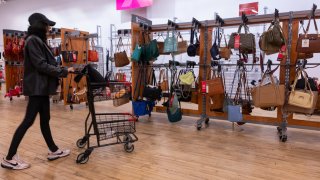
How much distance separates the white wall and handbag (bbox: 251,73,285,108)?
3750 mm

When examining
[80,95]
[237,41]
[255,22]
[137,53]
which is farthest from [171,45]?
[80,95]

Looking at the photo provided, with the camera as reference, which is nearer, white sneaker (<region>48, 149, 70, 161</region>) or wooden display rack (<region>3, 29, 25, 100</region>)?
white sneaker (<region>48, 149, 70, 161</region>)

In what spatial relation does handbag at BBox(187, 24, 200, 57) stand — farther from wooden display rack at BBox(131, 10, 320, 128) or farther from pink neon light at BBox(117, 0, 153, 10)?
pink neon light at BBox(117, 0, 153, 10)

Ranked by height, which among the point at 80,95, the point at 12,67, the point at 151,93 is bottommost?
the point at 80,95

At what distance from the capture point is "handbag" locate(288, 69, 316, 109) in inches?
130

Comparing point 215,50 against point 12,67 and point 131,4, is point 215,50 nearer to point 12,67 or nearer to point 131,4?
point 131,4

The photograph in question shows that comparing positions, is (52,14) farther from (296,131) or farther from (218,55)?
(296,131)

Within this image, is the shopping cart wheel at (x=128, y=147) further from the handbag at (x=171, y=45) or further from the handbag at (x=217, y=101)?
the handbag at (x=171, y=45)

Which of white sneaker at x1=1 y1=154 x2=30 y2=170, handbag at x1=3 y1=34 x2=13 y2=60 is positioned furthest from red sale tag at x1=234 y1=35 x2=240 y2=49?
handbag at x1=3 y1=34 x2=13 y2=60

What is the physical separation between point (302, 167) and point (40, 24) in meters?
3.12

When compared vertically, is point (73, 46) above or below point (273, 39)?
above

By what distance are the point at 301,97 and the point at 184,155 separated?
172 cm

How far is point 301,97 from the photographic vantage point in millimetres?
3396

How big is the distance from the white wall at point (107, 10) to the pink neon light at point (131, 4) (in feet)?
0.69
